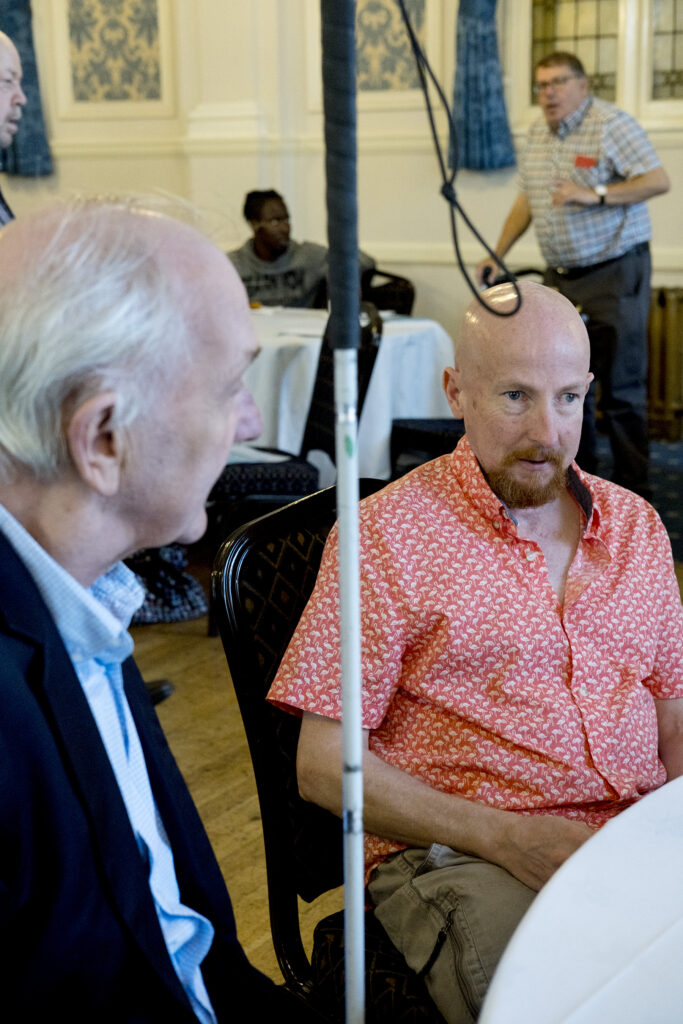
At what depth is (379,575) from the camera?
54.2 inches

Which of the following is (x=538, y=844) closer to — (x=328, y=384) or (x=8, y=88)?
(x=8, y=88)

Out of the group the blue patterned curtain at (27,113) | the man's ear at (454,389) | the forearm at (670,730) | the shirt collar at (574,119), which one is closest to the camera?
the forearm at (670,730)

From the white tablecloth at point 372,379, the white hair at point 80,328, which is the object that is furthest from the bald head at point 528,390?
the white tablecloth at point 372,379

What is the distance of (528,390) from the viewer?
1.52 metres

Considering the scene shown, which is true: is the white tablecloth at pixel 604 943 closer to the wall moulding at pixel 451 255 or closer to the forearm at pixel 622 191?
the forearm at pixel 622 191

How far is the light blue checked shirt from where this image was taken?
0.91m

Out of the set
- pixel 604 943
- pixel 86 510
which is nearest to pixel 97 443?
pixel 86 510

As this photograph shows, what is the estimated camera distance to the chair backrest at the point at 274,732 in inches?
54.9

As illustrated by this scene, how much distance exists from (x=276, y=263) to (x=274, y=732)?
189 inches

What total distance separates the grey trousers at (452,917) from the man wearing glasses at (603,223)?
377 cm

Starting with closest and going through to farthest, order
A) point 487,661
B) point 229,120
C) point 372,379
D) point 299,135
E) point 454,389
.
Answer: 1. point 487,661
2. point 454,389
3. point 372,379
4. point 229,120
5. point 299,135

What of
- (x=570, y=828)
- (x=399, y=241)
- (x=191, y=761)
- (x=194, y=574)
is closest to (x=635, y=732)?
(x=570, y=828)

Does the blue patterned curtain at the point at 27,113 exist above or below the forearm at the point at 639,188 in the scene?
above

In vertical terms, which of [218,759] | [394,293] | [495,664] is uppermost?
[495,664]
